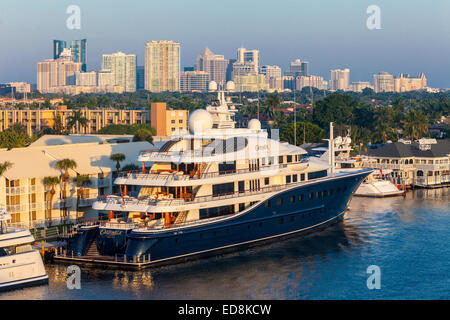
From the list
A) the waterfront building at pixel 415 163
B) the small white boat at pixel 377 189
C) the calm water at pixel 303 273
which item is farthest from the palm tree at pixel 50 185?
the waterfront building at pixel 415 163

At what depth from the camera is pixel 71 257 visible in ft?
128

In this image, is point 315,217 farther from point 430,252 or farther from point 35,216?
point 35,216

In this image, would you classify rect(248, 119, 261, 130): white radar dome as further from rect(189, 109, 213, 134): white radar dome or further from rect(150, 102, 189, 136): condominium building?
rect(150, 102, 189, 136): condominium building

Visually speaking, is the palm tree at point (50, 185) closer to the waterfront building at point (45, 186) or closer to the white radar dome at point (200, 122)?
the waterfront building at point (45, 186)

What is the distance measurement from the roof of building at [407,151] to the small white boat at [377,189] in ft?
28.9

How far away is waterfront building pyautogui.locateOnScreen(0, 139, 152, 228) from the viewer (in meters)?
45.1

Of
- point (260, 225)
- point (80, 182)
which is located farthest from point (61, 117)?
point (260, 225)

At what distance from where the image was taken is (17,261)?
1347 inches

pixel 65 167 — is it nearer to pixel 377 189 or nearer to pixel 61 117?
pixel 377 189

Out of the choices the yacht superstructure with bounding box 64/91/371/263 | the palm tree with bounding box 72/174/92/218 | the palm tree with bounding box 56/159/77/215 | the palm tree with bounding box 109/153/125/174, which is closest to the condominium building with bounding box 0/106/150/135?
the palm tree with bounding box 109/153/125/174

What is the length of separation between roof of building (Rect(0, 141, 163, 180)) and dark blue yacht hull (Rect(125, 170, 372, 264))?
12351 millimetres

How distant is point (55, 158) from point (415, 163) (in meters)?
44.4

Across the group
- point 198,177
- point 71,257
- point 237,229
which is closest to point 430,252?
point 237,229
